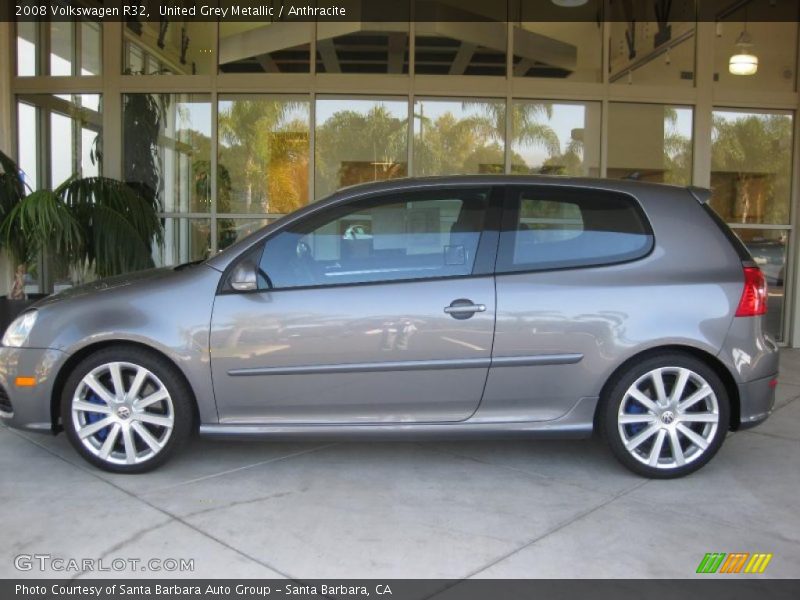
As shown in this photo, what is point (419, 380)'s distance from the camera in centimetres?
378

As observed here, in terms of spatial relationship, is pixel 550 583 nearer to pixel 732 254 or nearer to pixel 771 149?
pixel 732 254

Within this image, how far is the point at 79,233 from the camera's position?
6281 mm

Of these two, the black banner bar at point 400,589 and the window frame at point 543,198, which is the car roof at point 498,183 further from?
the black banner bar at point 400,589

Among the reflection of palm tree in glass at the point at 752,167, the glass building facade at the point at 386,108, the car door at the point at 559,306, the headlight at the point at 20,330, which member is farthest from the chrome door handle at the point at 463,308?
the reflection of palm tree in glass at the point at 752,167

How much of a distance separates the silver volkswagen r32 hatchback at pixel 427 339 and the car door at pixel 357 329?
0.01 metres

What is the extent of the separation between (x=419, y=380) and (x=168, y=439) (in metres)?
1.35

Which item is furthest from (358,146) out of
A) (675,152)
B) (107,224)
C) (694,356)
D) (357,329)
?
(694,356)

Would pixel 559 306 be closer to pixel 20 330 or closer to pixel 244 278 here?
pixel 244 278

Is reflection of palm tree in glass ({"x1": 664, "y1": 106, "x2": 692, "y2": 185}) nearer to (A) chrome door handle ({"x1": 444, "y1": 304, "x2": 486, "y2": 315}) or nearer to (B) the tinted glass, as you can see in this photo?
(B) the tinted glass

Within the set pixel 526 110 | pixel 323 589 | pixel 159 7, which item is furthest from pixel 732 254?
pixel 159 7

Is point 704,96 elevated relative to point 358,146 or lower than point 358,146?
elevated

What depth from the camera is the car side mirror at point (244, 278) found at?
3.79 meters

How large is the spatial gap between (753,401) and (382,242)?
2138 millimetres

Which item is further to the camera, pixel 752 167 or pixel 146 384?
pixel 752 167
